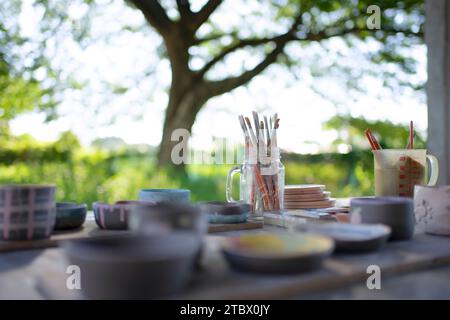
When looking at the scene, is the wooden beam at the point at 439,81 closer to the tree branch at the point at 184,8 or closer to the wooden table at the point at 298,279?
the wooden table at the point at 298,279

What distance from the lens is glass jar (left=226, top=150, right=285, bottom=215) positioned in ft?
4.27

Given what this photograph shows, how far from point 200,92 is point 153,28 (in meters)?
0.79

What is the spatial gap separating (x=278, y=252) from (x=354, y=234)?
0.19 m

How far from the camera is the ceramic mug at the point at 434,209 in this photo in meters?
0.97

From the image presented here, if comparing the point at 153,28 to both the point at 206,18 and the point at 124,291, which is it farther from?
the point at 124,291

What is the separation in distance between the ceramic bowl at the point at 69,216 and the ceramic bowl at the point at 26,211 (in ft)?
0.33

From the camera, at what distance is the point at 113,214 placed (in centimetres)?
98

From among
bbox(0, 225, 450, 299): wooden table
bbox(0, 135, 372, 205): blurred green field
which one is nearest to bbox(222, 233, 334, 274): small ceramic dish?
bbox(0, 225, 450, 299): wooden table

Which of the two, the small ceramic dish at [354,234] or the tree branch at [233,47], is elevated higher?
the tree branch at [233,47]

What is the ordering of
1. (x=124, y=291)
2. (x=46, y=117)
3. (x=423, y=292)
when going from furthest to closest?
(x=46, y=117), (x=423, y=292), (x=124, y=291)

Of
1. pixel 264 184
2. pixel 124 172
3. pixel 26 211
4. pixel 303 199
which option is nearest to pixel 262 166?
pixel 264 184

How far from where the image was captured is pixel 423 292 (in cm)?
64

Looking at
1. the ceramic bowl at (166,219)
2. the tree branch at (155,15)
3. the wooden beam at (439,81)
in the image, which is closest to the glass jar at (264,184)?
the ceramic bowl at (166,219)
